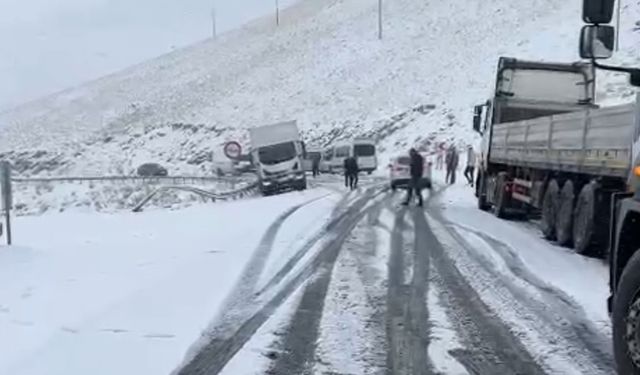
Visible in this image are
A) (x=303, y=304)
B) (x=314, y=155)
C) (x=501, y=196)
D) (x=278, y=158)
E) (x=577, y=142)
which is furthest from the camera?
(x=314, y=155)

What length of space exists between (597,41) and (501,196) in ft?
46.9

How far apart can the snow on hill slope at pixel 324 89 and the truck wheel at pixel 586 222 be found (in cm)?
3508

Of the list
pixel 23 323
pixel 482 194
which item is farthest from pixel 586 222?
pixel 482 194

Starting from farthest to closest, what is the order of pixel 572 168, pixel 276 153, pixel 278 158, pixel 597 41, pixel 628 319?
1. pixel 276 153
2. pixel 278 158
3. pixel 572 168
4. pixel 597 41
5. pixel 628 319

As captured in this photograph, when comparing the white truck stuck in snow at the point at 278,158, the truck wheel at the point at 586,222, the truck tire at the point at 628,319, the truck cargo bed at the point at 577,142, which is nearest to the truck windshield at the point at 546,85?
the truck cargo bed at the point at 577,142

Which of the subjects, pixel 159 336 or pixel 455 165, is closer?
pixel 159 336

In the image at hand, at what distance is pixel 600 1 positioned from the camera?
18.1ft

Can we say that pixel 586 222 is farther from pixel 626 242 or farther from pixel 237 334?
pixel 626 242

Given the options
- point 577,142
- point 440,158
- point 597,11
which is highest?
point 597,11

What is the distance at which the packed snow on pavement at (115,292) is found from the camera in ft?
22.3

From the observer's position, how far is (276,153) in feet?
114

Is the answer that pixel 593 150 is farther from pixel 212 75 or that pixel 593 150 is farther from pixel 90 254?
pixel 212 75

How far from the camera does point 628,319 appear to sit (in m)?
5.26

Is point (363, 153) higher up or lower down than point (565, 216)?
lower down
